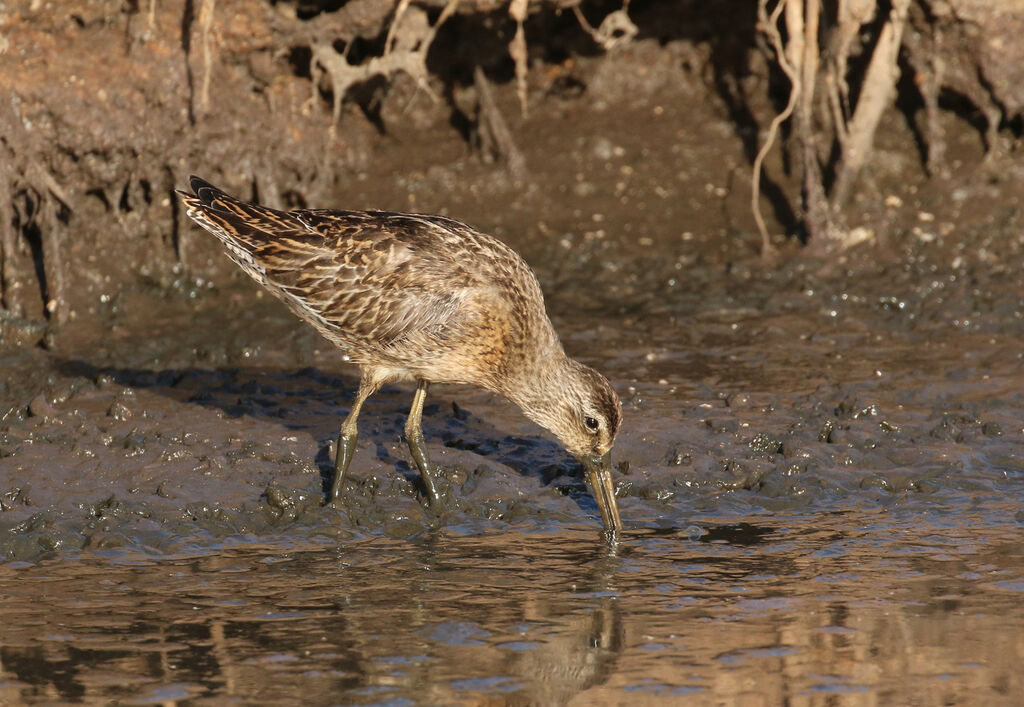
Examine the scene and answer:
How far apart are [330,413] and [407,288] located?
1142 mm

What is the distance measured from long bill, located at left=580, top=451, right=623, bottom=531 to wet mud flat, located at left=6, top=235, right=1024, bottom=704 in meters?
0.11

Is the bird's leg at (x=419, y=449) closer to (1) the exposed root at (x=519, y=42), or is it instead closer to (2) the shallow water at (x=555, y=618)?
(2) the shallow water at (x=555, y=618)

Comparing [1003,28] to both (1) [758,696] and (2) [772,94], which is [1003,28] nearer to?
(2) [772,94]

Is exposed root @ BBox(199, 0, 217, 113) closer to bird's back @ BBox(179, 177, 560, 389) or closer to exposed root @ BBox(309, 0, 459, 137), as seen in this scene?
exposed root @ BBox(309, 0, 459, 137)

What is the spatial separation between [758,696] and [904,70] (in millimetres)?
6226

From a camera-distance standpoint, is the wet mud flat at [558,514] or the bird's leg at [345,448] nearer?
the wet mud flat at [558,514]

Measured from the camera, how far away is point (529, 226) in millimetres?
8797

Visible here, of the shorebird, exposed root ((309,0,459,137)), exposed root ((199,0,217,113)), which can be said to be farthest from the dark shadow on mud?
exposed root ((309,0,459,137))

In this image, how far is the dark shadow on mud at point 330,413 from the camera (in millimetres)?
6355

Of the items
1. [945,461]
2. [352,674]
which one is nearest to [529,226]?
[945,461]

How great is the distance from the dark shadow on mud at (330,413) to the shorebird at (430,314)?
1.03 feet

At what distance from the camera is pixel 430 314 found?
5.95 m

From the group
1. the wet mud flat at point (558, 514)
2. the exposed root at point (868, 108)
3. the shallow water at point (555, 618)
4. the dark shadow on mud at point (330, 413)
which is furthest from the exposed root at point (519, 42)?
the shallow water at point (555, 618)

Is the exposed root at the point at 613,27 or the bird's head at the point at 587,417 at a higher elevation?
the exposed root at the point at 613,27
